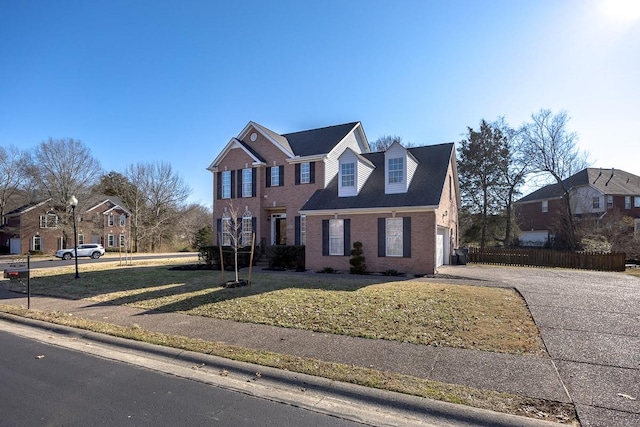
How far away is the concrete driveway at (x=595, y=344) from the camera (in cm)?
390

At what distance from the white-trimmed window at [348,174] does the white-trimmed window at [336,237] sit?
2147 millimetres

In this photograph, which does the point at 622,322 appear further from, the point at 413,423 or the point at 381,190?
the point at 381,190

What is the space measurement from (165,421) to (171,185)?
5224cm

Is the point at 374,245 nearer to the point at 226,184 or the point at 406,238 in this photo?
the point at 406,238

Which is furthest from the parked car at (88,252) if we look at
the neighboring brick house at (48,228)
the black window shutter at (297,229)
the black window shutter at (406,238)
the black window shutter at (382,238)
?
the black window shutter at (406,238)

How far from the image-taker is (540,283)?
13.1 metres

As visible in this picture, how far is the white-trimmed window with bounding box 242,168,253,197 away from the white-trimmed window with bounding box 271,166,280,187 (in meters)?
1.50

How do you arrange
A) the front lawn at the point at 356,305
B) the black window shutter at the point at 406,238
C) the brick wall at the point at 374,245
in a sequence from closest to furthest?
1. the front lawn at the point at 356,305
2. the brick wall at the point at 374,245
3. the black window shutter at the point at 406,238

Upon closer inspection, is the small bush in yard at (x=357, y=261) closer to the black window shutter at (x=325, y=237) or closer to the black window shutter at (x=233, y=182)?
the black window shutter at (x=325, y=237)

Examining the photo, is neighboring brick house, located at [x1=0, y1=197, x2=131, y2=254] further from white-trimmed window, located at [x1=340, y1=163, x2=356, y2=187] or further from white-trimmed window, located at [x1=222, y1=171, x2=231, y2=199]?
white-trimmed window, located at [x1=340, y1=163, x2=356, y2=187]

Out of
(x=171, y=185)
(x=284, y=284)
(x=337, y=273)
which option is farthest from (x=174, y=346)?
(x=171, y=185)

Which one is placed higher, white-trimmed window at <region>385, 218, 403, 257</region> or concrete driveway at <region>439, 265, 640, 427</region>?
white-trimmed window at <region>385, 218, 403, 257</region>

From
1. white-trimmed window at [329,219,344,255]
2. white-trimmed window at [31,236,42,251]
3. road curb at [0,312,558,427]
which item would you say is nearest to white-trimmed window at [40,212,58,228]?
white-trimmed window at [31,236,42,251]

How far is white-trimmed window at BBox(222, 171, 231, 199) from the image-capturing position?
23906 millimetres
